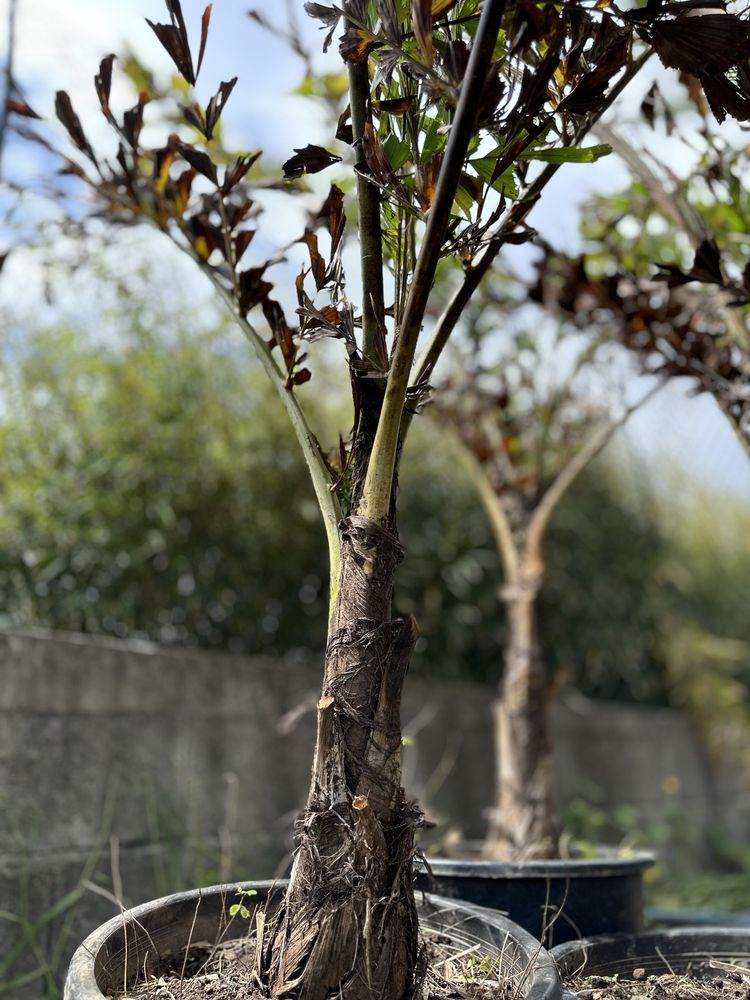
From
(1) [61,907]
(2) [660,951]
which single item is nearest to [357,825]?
(2) [660,951]

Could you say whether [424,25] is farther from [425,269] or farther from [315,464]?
[315,464]

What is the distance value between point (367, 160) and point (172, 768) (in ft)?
6.23

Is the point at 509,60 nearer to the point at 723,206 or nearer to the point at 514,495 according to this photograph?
the point at 723,206

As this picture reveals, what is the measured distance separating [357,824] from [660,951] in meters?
0.76

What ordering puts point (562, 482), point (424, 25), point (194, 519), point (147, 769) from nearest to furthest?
point (424, 25), point (147, 769), point (562, 482), point (194, 519)

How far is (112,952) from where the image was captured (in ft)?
3.87

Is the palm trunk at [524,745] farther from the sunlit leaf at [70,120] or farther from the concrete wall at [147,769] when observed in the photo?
the sunlit leaf at [70,120]

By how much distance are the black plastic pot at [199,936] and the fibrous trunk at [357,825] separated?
0.57ft

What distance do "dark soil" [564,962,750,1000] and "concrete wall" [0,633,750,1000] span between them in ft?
2.29

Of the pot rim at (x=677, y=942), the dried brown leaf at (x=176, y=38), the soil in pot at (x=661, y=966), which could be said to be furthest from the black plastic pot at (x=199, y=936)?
the dried brown leaf at (x=176, y=38)

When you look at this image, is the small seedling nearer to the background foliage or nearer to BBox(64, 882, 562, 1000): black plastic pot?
BBox(64, 882, 562, 1000): black plastic pot

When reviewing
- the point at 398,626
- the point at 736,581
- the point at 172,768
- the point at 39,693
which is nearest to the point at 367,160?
the point at 398,626

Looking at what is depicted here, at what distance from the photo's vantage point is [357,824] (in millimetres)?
1113

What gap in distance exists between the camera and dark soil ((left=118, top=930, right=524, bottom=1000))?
3.82 ft
